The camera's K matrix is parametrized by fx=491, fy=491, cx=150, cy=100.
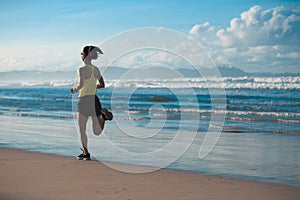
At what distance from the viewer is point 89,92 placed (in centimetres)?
821

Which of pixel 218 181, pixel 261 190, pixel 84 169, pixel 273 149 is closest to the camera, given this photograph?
pixel 261 190

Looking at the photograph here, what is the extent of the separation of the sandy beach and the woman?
86 centimetres

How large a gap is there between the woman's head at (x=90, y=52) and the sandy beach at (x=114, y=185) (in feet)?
6.03

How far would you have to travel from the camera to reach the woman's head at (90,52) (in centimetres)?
829

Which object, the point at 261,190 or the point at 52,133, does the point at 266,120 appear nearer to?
the point at 52,133

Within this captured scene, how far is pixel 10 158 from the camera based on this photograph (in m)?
8.38

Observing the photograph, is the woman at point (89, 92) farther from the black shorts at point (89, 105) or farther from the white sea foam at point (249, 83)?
the white sea foam at point (249, 83)

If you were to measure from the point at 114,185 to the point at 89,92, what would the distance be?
239cm

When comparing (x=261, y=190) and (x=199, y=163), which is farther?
(x=199, y=163)

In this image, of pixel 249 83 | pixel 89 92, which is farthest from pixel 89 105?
pixel 249 83

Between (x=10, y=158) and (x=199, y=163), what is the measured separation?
322cm

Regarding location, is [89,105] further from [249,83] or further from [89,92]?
[249,83]

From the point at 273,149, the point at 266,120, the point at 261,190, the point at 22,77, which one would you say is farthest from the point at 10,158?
the point at 22,77

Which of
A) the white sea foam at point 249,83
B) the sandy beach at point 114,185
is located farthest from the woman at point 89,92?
the white sea foam at point 249,83
